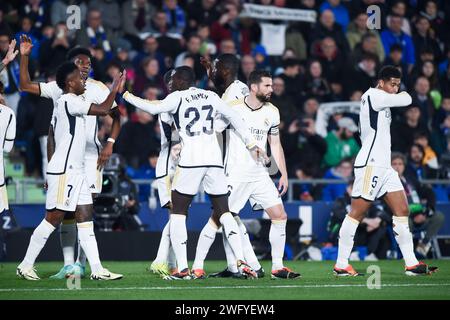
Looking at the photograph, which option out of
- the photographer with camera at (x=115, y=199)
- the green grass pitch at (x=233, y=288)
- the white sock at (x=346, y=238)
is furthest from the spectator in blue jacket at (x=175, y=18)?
the white sock at (x=346, y=238)

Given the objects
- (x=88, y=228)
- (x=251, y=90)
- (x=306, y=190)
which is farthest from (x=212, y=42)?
(x=88, y=228)

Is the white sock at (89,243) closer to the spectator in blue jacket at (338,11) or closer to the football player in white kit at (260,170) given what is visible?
the football player in white kit at (260,170)

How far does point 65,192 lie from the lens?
1252 cm

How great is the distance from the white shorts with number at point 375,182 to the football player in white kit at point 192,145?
1.49 meters

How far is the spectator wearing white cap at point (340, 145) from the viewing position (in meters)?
20.8

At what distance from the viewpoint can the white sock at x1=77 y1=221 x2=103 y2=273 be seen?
12531 millimetres

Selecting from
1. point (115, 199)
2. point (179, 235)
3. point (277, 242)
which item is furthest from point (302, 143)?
point (179, 235)

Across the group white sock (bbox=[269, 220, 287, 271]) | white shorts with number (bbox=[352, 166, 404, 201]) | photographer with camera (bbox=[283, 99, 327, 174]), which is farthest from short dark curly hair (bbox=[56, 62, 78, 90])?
photographer with camera (bbox=[283, 99, 327, 174])

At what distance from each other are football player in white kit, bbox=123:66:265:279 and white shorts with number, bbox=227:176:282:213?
71cm

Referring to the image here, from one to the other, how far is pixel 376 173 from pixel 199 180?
2.20m

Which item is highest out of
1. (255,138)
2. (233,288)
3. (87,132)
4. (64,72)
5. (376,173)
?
(64,72)

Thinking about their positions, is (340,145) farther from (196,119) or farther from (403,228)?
(196,119)

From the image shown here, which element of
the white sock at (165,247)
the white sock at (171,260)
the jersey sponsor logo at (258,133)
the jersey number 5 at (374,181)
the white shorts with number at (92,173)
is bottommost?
the white sock at (171,260)

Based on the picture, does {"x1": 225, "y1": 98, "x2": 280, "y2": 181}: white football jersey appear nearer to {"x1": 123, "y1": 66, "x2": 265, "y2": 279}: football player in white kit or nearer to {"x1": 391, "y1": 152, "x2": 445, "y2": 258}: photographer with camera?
{"x1": 123, "y1": 66, "x2": 265, "y2": 279}: football player in white kit
